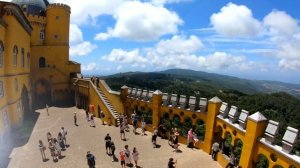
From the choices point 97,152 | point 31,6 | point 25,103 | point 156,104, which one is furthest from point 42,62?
point 97,152

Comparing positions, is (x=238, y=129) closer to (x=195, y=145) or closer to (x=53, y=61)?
(x=195, y=145)

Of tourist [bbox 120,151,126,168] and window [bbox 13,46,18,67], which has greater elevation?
window [bbox 13,46,18,67]

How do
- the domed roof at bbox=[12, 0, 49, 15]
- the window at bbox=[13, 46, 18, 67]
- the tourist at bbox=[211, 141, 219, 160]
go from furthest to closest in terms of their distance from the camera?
the domed roof at bbox=[12, 0, 49, 15], the window at bbox=[13, 46, 18, 67], the tourist at bbox=[211, 141, 219, 160]

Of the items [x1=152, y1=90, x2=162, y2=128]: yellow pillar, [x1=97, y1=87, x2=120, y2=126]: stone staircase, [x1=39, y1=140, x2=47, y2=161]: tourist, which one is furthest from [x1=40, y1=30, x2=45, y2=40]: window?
[x1=152, y1=90, x2=162, y2=128]: yellow pillar

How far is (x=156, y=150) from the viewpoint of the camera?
16984mm

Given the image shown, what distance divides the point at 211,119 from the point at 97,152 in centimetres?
798

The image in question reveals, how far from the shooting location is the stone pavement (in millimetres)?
15297

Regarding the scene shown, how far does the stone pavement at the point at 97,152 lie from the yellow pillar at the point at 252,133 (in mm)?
2539

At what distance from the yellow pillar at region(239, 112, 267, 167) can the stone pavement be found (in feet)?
8.33

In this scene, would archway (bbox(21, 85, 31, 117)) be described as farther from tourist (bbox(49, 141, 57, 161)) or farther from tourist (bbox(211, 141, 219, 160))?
tourist (bbox(211, 141, 219, 160))

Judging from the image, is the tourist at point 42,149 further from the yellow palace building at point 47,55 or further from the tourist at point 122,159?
the yellow palace building at point 47,55

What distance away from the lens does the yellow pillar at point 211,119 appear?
51.8 ft

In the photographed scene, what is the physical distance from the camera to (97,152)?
675 inches

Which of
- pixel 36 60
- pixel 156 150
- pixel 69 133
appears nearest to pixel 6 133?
pixel 69 133
